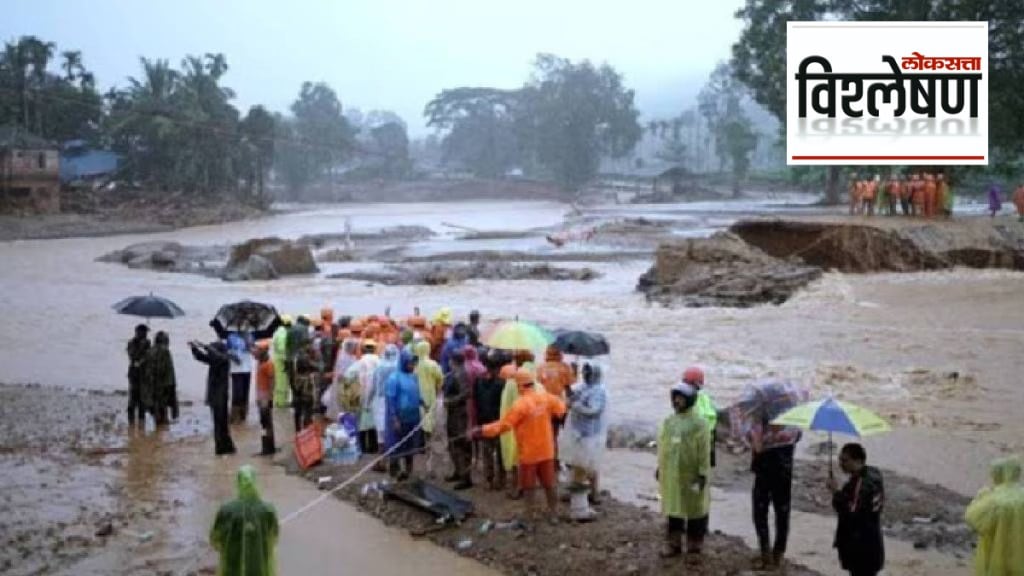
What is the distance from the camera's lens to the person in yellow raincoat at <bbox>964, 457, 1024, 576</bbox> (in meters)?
5.80

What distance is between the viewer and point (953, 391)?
48.5 ft

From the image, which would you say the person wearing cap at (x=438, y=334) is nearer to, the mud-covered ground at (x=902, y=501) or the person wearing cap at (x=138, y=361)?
the mud-covered ground at (x=902, y=501)

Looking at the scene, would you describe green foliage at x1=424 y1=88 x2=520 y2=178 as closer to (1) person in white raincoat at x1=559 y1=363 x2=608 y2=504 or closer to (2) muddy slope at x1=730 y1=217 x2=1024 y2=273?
(2) muddy slope at x1=730 y1=217 x2=1024 y2=273

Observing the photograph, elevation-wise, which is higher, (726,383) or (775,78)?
(775,78)

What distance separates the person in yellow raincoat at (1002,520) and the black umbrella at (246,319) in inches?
366

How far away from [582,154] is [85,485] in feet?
279

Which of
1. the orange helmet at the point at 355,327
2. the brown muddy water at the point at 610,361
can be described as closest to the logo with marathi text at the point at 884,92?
the brown muddy water at the point at 610,361

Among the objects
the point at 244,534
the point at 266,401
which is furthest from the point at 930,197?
the point at 244,534

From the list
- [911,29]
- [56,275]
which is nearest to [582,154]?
[56,275]

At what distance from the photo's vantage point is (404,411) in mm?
9703

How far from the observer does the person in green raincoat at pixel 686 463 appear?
7.05 m

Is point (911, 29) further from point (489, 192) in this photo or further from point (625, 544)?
point (489, 192)

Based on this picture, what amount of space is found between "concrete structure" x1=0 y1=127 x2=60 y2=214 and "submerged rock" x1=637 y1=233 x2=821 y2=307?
4093cm

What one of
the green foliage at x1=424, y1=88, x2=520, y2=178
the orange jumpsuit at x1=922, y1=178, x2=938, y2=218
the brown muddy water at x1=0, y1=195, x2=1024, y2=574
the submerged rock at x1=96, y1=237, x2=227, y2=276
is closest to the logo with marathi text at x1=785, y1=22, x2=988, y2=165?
the brown muddy water at x1=0, y1=195, x2=1024, y2=574
